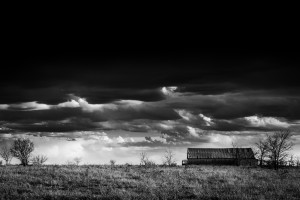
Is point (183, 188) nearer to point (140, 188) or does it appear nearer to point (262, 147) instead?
point (140, 188)

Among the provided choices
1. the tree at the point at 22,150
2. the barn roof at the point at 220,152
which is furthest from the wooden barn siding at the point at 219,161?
the tree at the point at 22,150

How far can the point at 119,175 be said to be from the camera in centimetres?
2694

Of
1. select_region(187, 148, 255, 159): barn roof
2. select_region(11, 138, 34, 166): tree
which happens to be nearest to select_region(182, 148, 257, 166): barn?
select_region(187, 148, 255, 159): barn roof

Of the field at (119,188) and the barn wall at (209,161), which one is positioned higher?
the barn wall at (209,161)

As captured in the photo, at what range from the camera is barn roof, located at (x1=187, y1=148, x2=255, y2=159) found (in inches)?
2992

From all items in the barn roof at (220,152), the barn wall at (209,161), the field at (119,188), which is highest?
the barn roof at (220,152)

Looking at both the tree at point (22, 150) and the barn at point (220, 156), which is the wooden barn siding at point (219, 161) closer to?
the barn at point (220, 156)

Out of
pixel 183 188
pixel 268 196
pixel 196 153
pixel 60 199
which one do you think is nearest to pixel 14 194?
pixel 60 199

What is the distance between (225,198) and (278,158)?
1317 inches

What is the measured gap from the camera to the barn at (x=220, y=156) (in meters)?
74.6

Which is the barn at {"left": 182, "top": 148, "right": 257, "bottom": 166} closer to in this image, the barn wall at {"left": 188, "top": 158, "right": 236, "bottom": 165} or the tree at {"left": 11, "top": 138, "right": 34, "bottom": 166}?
the barn wall at {"left": 188, "top": 158, "right": 236, "bottom": 165}

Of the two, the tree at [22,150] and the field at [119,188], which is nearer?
the field at [119,188]

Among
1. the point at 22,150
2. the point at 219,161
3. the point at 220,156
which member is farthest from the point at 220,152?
the point at 22,150

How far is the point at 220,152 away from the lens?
252ft
